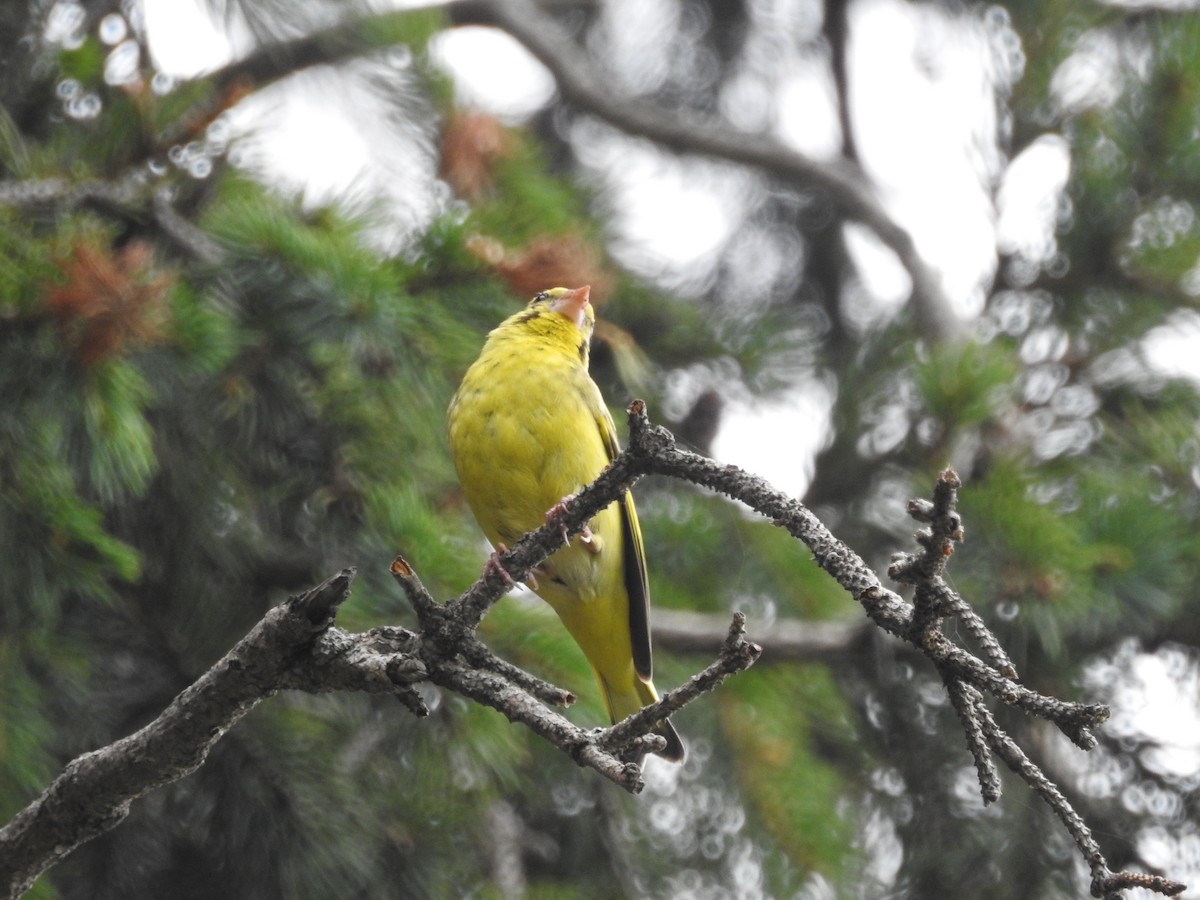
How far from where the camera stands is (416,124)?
4.17 meters

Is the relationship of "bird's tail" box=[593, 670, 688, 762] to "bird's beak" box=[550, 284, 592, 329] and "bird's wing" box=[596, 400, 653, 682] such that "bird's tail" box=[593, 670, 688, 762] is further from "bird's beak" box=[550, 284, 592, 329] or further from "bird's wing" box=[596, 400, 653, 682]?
"bird's beak" box=[550, 284, 592, 329]

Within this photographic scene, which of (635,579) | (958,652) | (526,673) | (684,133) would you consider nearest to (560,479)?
(635,579)

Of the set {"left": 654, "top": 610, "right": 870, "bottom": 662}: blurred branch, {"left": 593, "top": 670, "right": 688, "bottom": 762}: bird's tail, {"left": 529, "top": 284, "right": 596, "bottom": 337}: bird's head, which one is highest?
{"left": 529, "top": 284, "right": 596, "bottom": 337}: bird's head

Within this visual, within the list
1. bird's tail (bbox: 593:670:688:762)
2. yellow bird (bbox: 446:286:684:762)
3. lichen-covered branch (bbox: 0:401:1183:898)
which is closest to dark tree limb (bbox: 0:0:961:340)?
yellow bird (bbox: 446:286:684:762)

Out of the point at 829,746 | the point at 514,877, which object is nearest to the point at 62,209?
the point at 514,877

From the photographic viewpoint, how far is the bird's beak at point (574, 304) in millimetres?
3619

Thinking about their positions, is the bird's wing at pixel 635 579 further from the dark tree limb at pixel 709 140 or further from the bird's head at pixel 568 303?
the dark tree limb at pixel 709 140

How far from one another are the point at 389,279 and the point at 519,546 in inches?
50.0

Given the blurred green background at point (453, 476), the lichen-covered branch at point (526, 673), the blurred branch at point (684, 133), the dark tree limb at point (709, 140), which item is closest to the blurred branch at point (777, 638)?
the blurred green background at point (453, 476)

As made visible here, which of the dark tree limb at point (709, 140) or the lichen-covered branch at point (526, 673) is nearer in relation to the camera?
the lichen-covered branch at point (526, 673)

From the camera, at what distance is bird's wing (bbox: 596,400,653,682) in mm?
3271

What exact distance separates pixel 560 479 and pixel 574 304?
2.36ft

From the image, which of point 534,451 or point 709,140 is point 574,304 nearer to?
→ point 534,451

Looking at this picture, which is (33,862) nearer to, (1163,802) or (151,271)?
(151,271)
